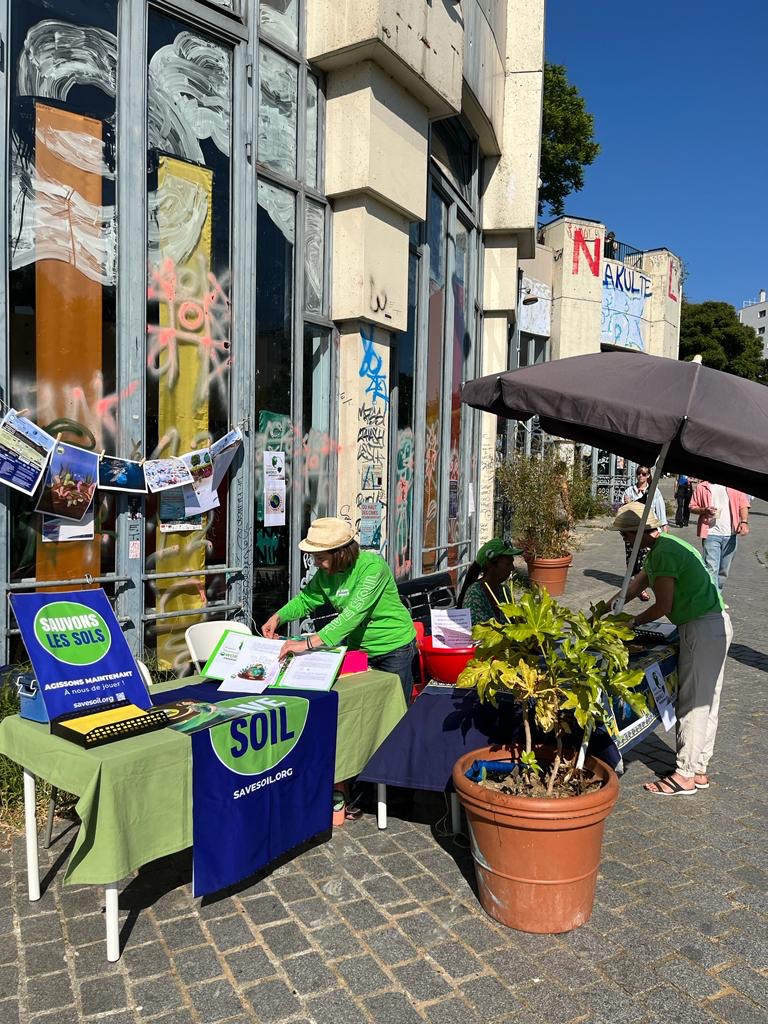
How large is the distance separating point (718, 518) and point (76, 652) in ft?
26.1

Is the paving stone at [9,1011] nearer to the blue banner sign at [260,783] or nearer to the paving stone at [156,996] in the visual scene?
the paving stone at [156,996]

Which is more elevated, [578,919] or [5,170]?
[5,170]

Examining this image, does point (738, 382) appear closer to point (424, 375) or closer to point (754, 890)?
point (754, 890)

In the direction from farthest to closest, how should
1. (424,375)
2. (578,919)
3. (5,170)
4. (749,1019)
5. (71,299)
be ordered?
(424,375) < (71,299) < (5,170) < (578,919) < (749,1019)

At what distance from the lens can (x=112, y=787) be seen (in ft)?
9.82

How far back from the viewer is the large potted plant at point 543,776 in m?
3.28

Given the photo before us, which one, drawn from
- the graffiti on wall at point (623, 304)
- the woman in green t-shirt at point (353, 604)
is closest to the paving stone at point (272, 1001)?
the woman in green t-shirt at point (353, 604)

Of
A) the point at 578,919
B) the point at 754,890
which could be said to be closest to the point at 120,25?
the point at 578,919

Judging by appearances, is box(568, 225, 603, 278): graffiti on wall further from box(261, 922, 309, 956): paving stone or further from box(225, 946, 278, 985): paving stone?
box(225, 946, 278, 985): paving stone

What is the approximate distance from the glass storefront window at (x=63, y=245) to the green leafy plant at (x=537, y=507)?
736cm

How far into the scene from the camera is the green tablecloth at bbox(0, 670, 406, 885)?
2988 millimetres

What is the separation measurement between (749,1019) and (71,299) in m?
5.24

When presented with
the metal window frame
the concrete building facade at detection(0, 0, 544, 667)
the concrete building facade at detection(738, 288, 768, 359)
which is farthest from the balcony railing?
the concrete building facade at detection(738, 288, 768, 359)

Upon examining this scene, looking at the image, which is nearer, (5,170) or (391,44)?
(5,170)
